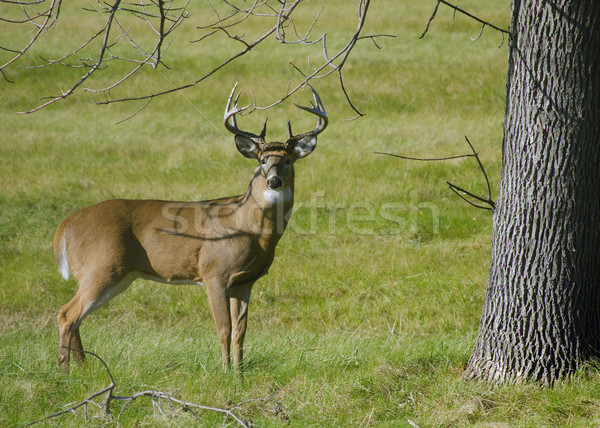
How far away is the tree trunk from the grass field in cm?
26

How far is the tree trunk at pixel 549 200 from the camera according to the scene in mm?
4109

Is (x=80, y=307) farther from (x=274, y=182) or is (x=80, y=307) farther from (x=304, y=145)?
(x=304, y=145)

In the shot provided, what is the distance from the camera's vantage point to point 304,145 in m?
5.60

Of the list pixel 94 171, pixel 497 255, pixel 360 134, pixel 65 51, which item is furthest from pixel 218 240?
pixel 65 51

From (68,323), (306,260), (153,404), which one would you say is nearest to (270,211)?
(68,323)

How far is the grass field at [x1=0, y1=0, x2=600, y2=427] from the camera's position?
14.0 feet

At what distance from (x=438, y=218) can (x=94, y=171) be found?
6.04 metres

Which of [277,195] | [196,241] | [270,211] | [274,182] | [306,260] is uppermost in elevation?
[274,182]

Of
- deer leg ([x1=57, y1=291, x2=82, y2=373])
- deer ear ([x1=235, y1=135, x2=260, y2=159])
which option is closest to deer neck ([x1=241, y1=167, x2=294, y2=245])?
deer ear ([x1=235, y1=135, x2=260, y2=159])

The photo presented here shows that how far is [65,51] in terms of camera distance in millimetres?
21359

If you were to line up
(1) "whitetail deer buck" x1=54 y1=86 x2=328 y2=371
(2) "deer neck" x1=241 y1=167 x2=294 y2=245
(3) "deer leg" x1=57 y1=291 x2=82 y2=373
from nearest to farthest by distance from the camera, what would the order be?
(3) "deer leg" x1=57 y1=291 x2=82 y2=373, (1) "whitetail deer buck" x1=54 y1=86 x2=328 y2=371, (2) "deer neck" x1=241 y1=167 x2=294 y2=245

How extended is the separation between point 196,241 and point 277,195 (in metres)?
0.72

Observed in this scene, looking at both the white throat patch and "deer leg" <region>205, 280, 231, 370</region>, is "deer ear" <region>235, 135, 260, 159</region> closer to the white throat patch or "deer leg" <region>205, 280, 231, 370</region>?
the white throat patch

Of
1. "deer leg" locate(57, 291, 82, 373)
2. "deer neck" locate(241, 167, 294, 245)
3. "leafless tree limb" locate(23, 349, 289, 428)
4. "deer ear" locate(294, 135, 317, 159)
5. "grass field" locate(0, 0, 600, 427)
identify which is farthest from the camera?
"deer ear" locate(294, 135, 317, 159)
